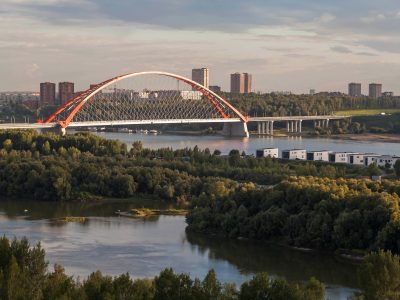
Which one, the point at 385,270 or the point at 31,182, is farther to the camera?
the point at 31,182

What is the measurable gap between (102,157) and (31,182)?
4.02m

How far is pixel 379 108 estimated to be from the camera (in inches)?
2351

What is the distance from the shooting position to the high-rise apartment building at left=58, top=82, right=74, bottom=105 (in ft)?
225

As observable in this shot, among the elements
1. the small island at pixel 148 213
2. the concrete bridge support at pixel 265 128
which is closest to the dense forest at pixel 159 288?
the small island at pixel 148 213

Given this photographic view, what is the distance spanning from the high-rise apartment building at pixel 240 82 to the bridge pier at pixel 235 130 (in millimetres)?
39605

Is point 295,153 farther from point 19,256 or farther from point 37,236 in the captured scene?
point 19,256

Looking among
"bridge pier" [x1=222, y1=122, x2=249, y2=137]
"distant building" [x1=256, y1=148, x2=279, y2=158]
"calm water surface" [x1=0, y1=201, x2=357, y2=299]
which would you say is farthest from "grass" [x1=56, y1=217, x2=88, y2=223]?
"bridge pier" [x1=222, y1=122, x2=249, y2=137]

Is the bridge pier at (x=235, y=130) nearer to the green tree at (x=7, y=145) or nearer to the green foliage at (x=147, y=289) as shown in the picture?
the green tree at (x=7, y=145)

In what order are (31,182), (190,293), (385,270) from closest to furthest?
(190,293), (385,270), (31,182)

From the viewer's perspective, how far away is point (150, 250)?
15.5 metres

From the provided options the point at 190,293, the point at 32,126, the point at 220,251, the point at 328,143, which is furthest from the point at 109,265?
the point at 328,143

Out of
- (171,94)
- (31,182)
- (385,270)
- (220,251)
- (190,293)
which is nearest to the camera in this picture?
(190,293)

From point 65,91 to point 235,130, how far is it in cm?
2620

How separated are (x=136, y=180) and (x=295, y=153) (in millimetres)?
8035
